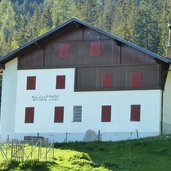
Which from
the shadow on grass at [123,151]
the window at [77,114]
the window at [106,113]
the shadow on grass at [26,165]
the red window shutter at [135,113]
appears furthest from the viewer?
the window at [77,114]

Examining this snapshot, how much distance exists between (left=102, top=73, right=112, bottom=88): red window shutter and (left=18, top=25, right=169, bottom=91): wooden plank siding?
25 cm

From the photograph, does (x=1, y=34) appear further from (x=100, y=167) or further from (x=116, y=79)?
(x=100, y=167)

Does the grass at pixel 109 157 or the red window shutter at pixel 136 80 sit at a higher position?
the red window shutter at pixel 136 80

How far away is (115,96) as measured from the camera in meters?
47.4

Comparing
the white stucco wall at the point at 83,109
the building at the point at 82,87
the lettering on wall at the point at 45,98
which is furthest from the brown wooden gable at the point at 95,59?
the lettering on wall at the point at 45,98

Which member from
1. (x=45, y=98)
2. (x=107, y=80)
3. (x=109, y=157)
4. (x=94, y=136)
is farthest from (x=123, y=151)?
(x=45, y=98)

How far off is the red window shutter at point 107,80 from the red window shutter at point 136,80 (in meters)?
1.85

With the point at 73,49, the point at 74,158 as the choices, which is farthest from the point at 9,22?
the point at 74,158

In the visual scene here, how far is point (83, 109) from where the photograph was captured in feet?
158

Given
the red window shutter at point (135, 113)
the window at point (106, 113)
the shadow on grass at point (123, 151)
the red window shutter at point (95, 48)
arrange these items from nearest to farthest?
the shadow on grass at point (123, 151), the red window shutter at point (135, 113), the window at point (106, 113), the red window shutter at point (95, 48)

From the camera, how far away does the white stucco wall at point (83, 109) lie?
46.3m

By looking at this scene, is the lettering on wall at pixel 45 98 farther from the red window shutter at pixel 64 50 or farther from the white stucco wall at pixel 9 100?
the red window shutter at pixel 64 50

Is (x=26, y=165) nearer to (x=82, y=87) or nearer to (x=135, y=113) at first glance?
(x=135, y=113)

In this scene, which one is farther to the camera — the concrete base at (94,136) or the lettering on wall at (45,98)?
the lettering on wall at (45,98)
